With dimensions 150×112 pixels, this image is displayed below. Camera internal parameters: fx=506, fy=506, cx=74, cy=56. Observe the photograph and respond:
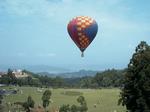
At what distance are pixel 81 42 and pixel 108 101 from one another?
164ft

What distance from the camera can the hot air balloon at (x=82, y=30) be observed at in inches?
1636

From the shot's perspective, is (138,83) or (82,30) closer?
(82,30)

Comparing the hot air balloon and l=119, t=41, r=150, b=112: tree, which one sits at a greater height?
the hot air balloon

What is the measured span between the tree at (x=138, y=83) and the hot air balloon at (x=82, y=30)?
800 centimetres

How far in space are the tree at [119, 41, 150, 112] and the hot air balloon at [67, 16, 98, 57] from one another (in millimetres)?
7998

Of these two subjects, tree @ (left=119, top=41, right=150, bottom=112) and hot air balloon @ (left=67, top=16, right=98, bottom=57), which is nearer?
hot air balloon @ (left=67, top=16, right=98, bottom=57)

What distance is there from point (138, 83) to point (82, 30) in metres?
9.46

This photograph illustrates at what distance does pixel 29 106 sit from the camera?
244 feet

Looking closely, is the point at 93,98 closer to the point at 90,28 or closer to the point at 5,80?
the point at 90,28

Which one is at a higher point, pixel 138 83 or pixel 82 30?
pixel 82 30

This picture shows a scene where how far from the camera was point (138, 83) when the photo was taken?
157ft

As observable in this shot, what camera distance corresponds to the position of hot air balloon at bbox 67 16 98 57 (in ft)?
136

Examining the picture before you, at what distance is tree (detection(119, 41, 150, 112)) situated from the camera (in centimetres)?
4717

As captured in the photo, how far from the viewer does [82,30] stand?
41.7m
